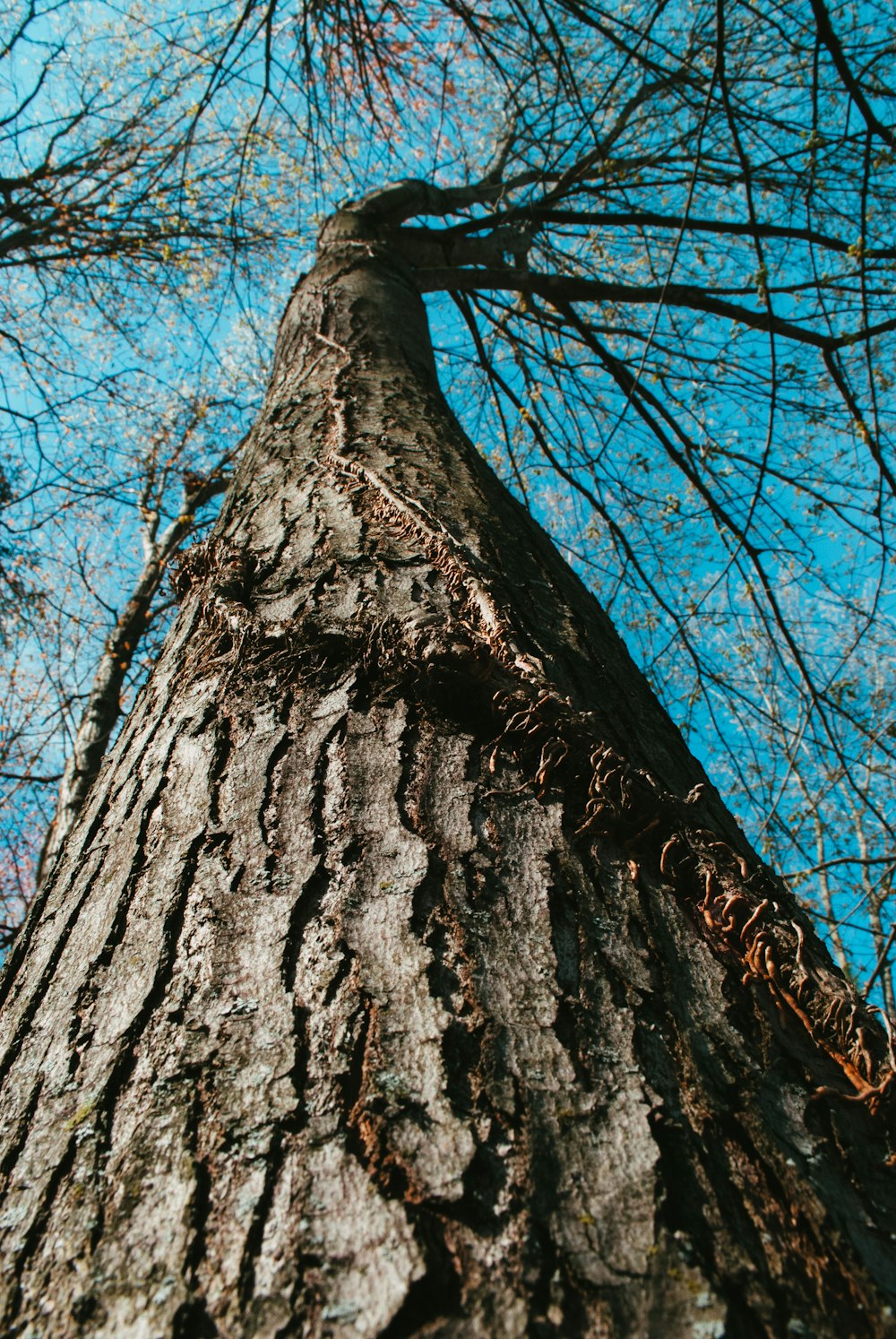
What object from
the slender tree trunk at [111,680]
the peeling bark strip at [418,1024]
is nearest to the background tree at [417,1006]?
the peeling bark strip at [418,1024]

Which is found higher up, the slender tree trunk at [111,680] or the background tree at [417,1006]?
the slender tree trunk at [111,680]

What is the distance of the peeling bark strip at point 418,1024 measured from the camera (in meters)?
0.57

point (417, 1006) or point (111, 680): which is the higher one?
point (111, 680)

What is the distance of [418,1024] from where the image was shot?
2.40ft

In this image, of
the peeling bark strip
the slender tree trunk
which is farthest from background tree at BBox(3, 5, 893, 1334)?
the slender tree trunk

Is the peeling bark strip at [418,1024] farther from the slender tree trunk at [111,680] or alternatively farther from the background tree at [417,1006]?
the slender tree trunk at [111,680]

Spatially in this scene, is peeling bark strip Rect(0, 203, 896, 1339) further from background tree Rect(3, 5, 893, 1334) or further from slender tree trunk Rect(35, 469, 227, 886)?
slender tree trunk Rect(35, 469, 227, 886)

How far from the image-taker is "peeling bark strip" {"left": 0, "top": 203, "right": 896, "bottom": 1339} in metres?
0.57

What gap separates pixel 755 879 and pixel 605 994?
0.32 metres

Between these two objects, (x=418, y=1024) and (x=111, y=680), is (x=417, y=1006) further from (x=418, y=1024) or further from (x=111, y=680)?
(x=111, y=680)

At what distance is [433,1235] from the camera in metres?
0.57

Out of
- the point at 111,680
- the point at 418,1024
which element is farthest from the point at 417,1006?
the point at 111,680

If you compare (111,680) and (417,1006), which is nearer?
(417,1006)

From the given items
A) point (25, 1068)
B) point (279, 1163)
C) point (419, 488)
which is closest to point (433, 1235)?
point (279, 1163)
